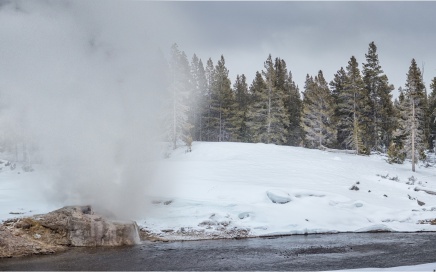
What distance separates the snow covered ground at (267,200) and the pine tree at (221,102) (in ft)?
79.4

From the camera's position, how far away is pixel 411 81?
38.5 m

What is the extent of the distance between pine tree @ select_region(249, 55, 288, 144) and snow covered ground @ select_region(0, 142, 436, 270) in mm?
17358

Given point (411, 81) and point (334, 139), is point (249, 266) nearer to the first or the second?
point (411, 81)

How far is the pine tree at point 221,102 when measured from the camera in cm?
5694

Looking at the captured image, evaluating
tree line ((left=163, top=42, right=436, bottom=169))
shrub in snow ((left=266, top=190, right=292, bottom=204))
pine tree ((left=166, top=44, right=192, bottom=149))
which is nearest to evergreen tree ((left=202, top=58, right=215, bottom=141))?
tree line ((left=163, top=42, right=436, bottom=169))

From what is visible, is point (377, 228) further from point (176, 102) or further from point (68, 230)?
point (176, 102)

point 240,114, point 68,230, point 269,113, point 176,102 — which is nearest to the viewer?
point 68,230

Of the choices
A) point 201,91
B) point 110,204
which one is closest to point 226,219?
point 110,204

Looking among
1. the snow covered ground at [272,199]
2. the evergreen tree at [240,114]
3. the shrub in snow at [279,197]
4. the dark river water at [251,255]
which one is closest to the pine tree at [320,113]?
the evergreen tree at [240,114]

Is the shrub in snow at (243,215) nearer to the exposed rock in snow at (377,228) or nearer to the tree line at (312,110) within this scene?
the exposed rock in snow at (377,228)

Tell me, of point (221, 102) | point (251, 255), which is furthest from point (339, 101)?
point (251, 255)

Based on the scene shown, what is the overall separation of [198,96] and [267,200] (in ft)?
125

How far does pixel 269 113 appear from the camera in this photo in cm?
5022

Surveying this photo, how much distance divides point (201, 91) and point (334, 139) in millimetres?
22845
